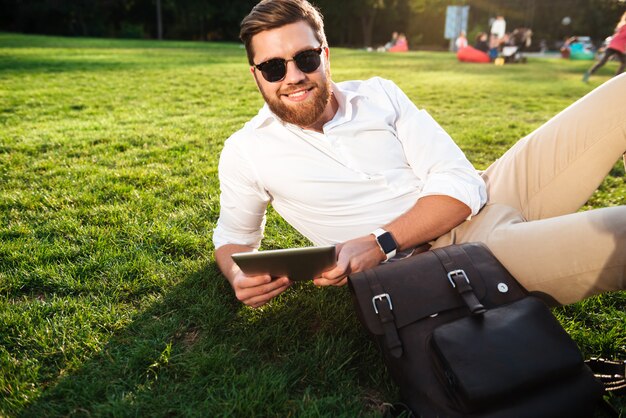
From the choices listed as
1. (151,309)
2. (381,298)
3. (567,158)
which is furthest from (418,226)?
(151,309)

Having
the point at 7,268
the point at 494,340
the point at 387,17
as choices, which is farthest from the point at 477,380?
the point at 387,17

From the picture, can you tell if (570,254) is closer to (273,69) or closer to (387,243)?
(387,243)

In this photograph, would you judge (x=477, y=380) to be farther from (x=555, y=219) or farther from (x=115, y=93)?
(x=115, y=93)

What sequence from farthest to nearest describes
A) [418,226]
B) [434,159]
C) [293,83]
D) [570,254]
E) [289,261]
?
[293,83] < [434,159] < [418,226] < [570,254] < [289,261]

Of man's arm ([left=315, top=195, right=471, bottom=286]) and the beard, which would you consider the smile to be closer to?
the beard

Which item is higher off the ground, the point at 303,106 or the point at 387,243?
the point at 303,106

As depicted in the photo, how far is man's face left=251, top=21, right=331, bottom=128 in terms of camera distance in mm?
2418

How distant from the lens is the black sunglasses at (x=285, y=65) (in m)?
2.45

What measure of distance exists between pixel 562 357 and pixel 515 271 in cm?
46

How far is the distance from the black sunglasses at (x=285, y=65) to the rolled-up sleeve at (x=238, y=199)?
0.41 metres

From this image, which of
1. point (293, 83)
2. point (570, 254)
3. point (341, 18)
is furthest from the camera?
point (341, 18)

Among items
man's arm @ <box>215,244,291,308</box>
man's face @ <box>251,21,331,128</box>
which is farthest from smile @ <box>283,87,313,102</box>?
man's arm @ <box>215,244,291,308</box>

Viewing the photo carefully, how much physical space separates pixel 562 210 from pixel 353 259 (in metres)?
1.23

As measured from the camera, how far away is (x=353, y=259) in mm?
2092
